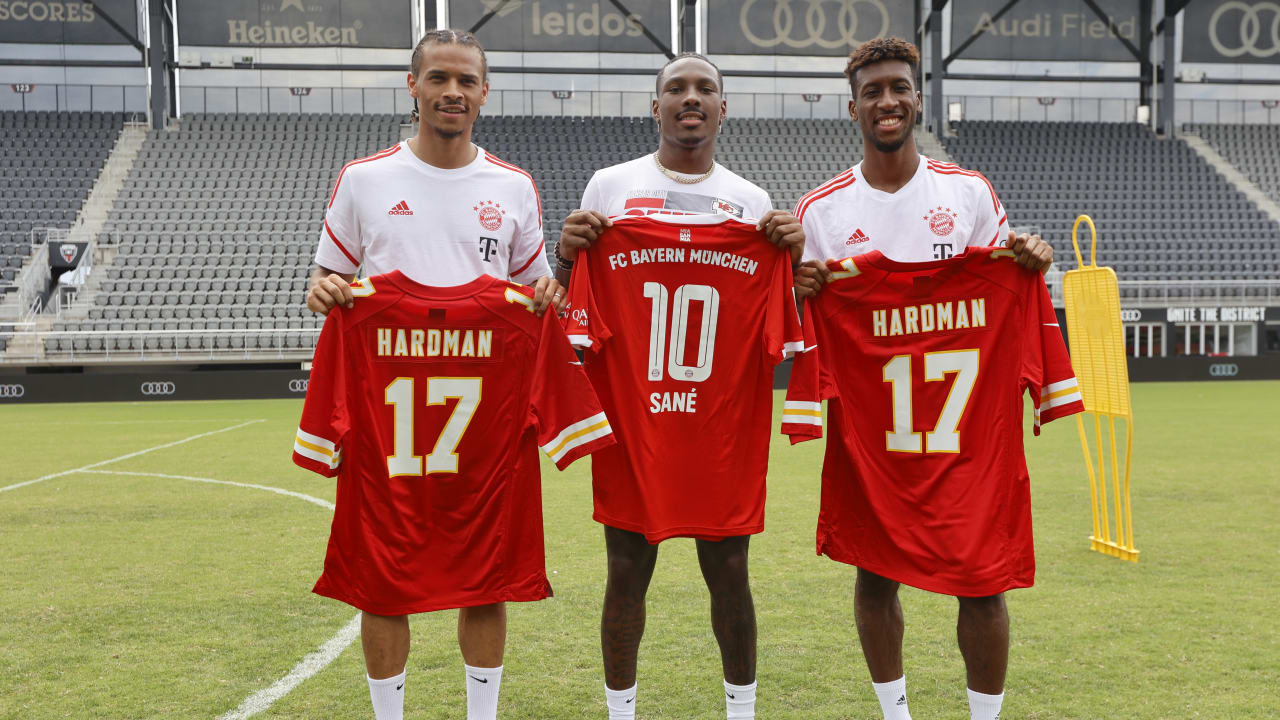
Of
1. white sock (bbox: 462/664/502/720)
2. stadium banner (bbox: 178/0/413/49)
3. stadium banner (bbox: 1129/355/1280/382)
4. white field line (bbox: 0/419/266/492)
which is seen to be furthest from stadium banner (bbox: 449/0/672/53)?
white sock (bbox: 462/664/502/720)

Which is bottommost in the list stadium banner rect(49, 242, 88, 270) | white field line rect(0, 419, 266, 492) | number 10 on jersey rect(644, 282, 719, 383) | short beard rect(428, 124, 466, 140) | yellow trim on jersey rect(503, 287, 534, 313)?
white field line rect(0, 419, 266, 492)

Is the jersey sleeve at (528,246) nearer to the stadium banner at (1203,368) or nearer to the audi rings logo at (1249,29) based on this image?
the stadium banner at (1203,368)

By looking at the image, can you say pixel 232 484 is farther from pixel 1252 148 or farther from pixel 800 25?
pixel 1252 148

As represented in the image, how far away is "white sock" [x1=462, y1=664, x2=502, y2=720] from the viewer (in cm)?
284

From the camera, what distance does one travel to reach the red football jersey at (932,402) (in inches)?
110

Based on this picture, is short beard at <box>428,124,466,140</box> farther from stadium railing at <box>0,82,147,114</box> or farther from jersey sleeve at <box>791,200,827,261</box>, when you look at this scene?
stadium railing at <box>0,82,147,114</box>

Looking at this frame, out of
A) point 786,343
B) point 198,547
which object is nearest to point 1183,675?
point 786,343

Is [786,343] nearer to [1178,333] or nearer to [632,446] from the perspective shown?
[632,446]

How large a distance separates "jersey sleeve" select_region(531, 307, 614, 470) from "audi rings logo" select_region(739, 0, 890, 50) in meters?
24.6

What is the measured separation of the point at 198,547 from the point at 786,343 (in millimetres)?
4330

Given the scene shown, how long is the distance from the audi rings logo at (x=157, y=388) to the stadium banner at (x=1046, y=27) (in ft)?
71.3

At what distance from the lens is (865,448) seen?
2924mm

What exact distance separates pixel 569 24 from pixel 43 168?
13.6 m

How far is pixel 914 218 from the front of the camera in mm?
2936
